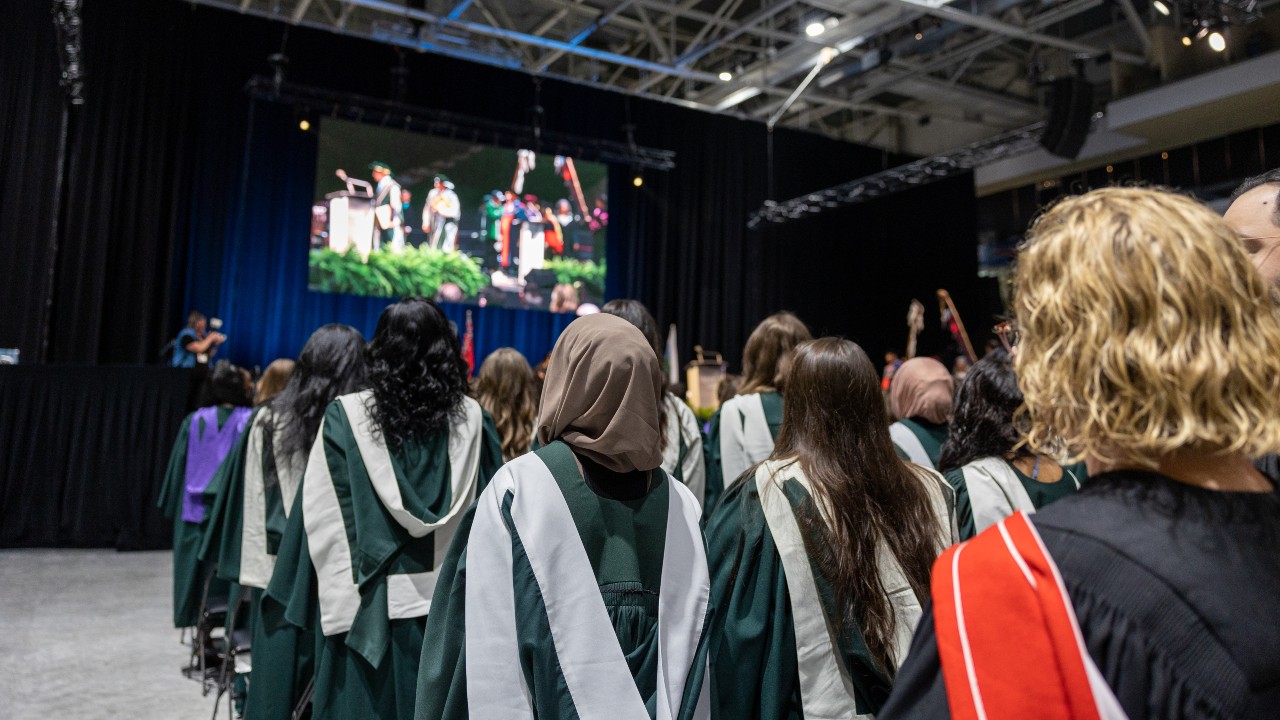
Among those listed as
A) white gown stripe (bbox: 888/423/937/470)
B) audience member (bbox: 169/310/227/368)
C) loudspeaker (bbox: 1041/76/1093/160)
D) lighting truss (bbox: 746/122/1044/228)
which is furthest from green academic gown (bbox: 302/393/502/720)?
lighting truss (bbox: 746/122/1044/228)

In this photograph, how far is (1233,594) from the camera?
2.27ft

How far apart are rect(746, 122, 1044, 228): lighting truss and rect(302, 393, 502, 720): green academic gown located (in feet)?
29.3

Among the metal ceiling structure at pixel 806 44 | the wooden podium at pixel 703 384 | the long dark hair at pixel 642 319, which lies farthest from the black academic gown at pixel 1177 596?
the metal ceiling structure at pixel 806 44

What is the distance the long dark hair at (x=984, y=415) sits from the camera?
2.33 m

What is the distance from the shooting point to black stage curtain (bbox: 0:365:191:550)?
6520 mm

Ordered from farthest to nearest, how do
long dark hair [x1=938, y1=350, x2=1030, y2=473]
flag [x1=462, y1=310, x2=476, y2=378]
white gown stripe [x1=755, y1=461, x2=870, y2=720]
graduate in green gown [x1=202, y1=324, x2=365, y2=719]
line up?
flag [x1=462, y1=310, x2=476, y2=378] → graduate in green gown [x1=202, y1=324, x2=365, y2=719] → long dark hair [x1=938, y1=350, x2=1030, y2=473] → white gown stripe [x1=755, y1=461, x2=870, y2=720]

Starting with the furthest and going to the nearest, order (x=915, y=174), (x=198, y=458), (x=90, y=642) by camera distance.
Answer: (x=915, y=174) < (x=90, y=642) < (x=198, y=458)

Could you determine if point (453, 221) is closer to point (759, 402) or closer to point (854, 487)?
point (759, 402)

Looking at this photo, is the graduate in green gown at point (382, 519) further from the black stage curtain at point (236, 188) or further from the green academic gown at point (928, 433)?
the black stage curtain at point (236, 188)

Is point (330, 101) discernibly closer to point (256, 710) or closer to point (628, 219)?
point (628, 219)

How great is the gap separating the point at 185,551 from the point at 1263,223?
416cm

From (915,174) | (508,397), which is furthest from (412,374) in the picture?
(915,174)

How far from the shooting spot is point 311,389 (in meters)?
2.79

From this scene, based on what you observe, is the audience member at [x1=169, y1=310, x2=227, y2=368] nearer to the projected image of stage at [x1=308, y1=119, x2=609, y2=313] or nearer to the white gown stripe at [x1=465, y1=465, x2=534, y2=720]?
the projected image of stage at [x1=308, y1=119, x2=609, y2=313]
